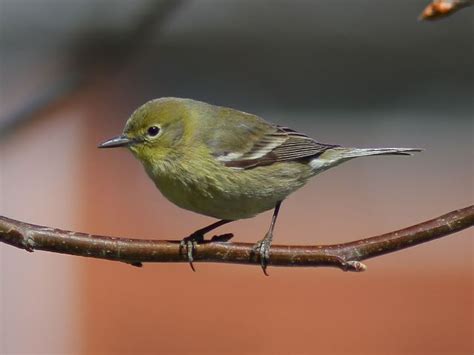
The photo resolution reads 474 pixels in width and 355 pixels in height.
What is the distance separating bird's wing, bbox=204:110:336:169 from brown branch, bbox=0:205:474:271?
2.81 ft

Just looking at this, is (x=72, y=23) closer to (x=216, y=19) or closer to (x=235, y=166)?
(x=216, y=19)

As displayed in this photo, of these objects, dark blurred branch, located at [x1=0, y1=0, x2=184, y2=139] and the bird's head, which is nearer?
dark blurred branch, located at [x1=0, y1=0, x2=184, y2=139]

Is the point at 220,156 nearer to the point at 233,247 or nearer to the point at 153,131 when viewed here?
the point at 153,131

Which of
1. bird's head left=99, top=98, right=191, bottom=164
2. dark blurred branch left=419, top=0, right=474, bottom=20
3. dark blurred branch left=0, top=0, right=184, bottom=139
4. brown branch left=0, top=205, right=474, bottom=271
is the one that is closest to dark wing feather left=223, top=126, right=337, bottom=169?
bird's head left=99, top=98, right=191, bottom=164

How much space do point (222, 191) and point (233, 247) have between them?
2.01ft

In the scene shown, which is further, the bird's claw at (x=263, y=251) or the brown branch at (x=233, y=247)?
the bird's claw at (x=263, y=251)

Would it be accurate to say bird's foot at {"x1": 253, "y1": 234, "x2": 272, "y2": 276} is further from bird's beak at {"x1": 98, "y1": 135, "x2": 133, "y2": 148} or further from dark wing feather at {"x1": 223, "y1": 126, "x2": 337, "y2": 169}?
bird's beak at {"x1": 98, "y1": 135, "x2": 133, "y2": 148}

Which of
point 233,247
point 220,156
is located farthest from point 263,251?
point 220,156

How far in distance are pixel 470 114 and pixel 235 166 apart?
4159mm

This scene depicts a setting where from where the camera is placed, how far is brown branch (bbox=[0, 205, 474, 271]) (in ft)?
10.0

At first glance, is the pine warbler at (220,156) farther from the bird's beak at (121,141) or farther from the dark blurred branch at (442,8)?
the dark blurred branch at (442,8)

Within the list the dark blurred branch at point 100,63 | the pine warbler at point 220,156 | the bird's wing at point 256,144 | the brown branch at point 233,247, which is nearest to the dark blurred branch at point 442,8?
the brown branch at point 233,247

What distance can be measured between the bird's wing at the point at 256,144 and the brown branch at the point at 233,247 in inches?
33.7

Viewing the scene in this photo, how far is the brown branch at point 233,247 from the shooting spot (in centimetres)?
306
